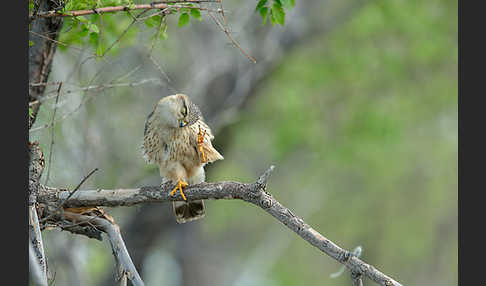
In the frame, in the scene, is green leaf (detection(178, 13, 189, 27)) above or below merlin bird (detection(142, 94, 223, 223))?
above

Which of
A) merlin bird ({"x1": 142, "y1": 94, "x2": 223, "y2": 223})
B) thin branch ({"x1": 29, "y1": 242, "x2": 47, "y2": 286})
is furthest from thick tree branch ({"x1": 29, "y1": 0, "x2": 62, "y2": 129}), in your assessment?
thin branch ({"x1": 29, "y1": 242, "x2": 47, "y2": 286})

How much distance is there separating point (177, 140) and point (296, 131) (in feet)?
27.5

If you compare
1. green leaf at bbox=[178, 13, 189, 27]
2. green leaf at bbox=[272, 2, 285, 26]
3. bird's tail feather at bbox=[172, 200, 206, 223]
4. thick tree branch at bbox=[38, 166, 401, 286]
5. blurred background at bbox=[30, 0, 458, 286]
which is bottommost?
thick tree branch at bbox=[38, 166, 401, 286]

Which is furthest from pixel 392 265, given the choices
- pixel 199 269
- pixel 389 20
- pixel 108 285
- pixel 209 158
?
pixel 209 158

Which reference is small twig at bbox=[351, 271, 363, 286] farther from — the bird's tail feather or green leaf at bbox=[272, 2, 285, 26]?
green leaf at bbox=[272, 2, 285, 26]

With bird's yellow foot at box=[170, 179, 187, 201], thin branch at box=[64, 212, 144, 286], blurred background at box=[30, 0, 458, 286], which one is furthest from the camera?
blurred background at box=[30, 0, 458, 286]

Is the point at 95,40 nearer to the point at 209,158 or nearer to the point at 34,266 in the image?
the point at 209,158

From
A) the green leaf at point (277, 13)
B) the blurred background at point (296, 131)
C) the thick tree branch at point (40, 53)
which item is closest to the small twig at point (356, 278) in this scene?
the green leaf at point (277, 13)

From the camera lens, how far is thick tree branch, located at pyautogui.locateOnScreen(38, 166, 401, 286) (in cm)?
347

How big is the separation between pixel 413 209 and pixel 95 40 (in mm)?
16095

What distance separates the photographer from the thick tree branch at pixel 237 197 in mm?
3471

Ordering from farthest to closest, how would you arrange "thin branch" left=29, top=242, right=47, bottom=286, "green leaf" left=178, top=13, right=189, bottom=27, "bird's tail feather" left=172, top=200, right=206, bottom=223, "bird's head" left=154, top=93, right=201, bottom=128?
"bird's tail feather" left=172, top=200, right=206, bottom=223, "bird's head" left=154, top=93, right=201, bottom=128, "green leaf" left=178, top=13, right=189, bottom=27, "thin branch" left=29, top=242, right=47, bottom=286

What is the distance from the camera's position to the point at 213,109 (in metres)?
10.2

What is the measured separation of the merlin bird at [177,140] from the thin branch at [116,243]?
21.4 inches
